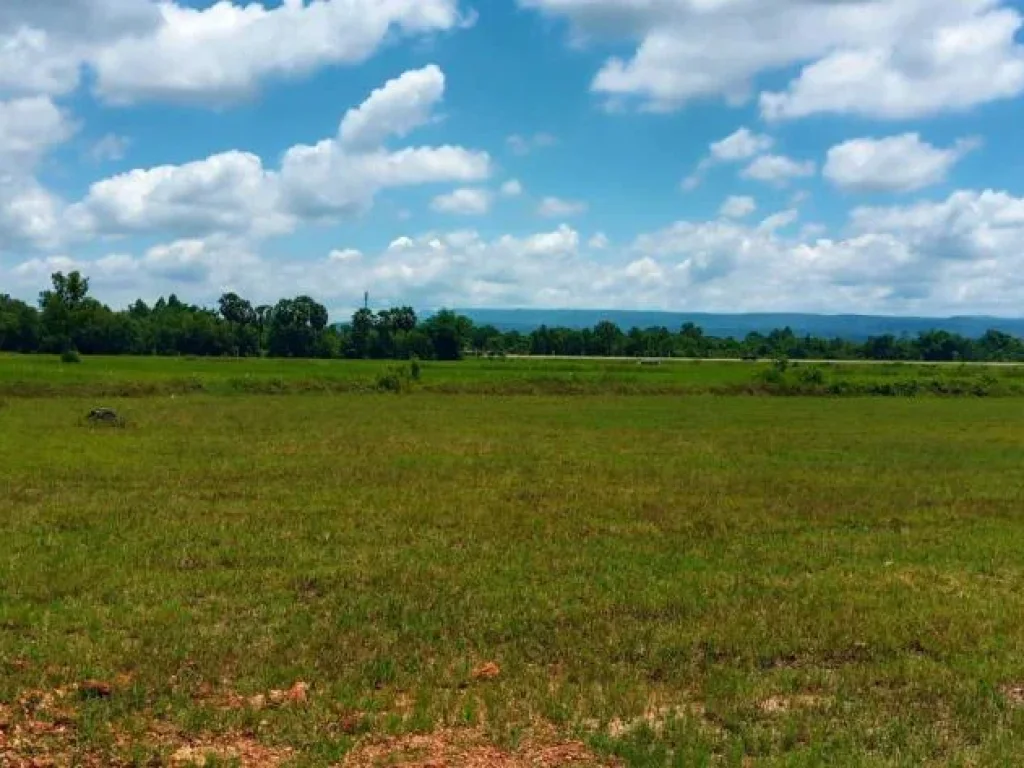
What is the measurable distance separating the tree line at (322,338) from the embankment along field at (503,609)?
67660 mm

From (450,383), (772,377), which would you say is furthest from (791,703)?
(772,377)

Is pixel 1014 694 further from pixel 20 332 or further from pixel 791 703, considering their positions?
pixel 20 332

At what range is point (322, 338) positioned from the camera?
117312 mm

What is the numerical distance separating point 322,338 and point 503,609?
111 meters

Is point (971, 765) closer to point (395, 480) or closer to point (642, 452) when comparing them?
point (395, 480)

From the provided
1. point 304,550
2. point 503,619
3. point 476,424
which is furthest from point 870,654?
point 476,424

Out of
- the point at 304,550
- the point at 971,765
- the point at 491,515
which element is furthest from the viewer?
the point at 491,515

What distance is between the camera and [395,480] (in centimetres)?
1914

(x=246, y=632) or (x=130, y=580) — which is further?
(x=130, y=580)

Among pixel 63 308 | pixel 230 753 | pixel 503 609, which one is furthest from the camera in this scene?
pixel 63 308

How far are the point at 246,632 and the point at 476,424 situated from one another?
2602 cm

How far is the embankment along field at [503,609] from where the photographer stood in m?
6.43

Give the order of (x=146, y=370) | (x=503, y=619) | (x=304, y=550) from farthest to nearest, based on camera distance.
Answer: (x=146, y=370), (x=304, y=550), (x=503, y=619)

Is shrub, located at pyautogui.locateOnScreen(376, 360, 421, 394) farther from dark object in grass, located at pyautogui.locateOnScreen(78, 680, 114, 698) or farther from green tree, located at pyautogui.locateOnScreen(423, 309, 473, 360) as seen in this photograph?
green tree, located at pyautogui.locateOnScreen(423, 309, 473, 360)
